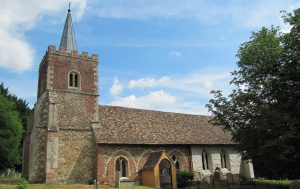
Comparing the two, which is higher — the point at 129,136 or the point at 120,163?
the point at 129,136

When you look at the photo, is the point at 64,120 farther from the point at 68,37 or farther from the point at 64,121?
the point at 68,37

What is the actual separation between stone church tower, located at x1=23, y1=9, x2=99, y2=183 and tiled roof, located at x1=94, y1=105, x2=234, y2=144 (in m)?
1.51

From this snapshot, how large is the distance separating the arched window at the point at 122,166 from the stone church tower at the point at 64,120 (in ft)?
6.81

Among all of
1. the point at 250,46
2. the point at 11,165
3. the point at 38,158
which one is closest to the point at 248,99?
the point at 250,46

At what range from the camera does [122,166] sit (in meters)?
25.6

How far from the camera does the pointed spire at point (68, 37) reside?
96.0 feet

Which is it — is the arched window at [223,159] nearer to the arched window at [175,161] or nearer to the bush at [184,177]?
the arched window at [175,161]

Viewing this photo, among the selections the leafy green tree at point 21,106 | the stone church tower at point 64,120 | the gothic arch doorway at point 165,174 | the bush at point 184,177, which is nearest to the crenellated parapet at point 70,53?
the stone church tower at point 64,120

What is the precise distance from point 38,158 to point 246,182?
18174mm

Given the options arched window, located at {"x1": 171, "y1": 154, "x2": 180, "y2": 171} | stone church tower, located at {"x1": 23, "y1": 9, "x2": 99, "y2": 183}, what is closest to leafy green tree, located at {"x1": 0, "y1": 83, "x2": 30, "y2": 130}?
stone church tower, located at {"x1": 23, "y1": 9, "x2": 99, "y2": 183}

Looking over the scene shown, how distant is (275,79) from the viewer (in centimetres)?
1923

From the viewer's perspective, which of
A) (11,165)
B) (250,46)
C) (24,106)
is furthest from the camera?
(24,106)

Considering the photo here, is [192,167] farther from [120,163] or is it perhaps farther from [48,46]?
[48,46]

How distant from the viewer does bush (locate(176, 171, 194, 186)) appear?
25750 mm
